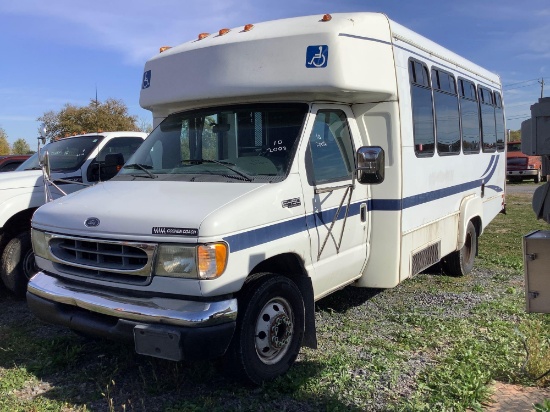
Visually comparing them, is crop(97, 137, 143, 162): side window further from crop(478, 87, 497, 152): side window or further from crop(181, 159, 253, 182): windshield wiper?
crop(478, 87, 497, 152): side window

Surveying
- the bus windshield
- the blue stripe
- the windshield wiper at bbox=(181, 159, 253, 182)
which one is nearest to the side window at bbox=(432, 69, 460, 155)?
the blue stripe

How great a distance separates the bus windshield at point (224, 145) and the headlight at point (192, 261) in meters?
0.87

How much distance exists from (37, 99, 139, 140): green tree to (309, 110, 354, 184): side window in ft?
83.3

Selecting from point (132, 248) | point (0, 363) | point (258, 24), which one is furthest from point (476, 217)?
point (0, 363)

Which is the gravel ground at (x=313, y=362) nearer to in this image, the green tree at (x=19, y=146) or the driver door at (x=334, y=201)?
the driver door at (x=334, y=201)

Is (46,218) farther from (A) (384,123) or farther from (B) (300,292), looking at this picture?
(A) (384,123)

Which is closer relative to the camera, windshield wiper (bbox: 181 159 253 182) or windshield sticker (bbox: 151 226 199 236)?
windshield sticker (bbox: 151 226 199 236)

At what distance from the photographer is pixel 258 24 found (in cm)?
518

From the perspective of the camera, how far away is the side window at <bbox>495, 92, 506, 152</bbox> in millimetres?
9073

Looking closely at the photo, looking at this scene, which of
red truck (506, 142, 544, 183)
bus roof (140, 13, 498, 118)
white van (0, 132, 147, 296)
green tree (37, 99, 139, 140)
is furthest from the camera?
green tree (37, 99, 139, 140)

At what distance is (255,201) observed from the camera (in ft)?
12.4

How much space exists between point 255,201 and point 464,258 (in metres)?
4.65

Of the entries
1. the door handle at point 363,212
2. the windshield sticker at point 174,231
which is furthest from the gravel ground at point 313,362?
the windshield sticker at point 174,231

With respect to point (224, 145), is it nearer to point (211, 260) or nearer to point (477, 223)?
point (211, 260)
